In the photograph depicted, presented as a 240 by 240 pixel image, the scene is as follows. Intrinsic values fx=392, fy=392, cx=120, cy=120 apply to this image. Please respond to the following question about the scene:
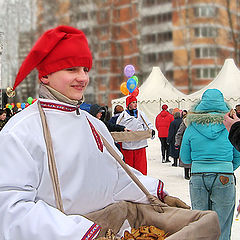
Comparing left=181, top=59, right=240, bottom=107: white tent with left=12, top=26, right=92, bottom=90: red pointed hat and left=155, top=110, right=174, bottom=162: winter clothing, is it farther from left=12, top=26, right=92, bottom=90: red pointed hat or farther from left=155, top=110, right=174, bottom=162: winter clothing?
left=12, top=26, right=92, bottom=90: red pointed hat

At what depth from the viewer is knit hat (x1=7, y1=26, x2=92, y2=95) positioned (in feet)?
5.95

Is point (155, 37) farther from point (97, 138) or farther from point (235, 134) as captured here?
point (97, 138)

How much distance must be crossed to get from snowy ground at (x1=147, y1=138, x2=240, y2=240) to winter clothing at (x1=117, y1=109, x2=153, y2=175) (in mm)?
699

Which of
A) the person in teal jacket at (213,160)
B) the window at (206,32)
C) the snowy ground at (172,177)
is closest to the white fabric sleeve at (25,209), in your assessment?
the person in teal jacket at (213,160)

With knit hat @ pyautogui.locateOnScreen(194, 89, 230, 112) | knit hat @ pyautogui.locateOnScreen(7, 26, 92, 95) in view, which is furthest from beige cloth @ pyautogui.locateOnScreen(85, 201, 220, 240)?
knit hat @ pyautogui.locateOnScreen(194, 89, 230, 112)

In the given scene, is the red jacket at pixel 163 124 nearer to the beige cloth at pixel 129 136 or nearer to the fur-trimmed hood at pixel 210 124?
the beige cloth at pixel 129 136

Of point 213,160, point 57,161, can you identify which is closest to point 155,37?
point 213,160

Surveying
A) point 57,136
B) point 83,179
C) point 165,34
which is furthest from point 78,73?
point 165,34

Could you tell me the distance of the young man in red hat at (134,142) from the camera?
286 inches

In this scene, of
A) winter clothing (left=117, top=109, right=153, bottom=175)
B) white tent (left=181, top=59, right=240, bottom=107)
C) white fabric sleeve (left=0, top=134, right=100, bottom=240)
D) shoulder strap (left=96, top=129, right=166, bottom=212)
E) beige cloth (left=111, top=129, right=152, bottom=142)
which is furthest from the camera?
white tent (left=181, top=59, right=240, bottom=107)

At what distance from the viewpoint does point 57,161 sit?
5.65 ft

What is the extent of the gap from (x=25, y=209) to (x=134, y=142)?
5.79 meters

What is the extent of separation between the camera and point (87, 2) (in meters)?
24.9

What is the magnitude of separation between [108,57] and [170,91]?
677 centimetres
